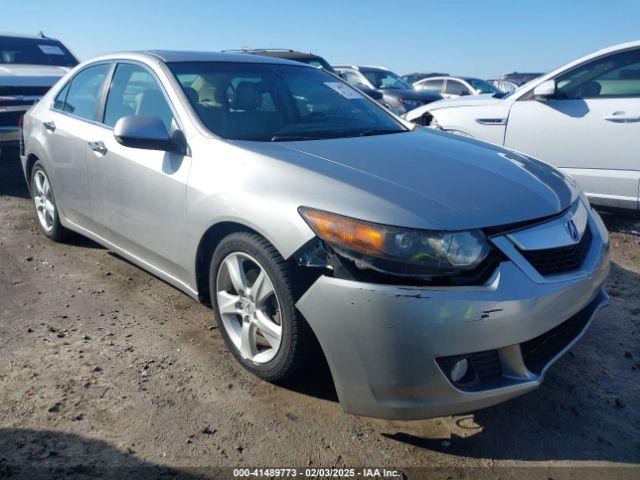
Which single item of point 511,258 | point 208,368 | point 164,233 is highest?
point 511,258

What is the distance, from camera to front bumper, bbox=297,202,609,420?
2.05m

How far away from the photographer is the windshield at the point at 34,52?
8367mm

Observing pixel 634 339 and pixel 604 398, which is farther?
pixel 634 339

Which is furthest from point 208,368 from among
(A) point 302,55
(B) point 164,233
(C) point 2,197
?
(A) point 302,55

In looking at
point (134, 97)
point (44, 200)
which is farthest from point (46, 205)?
point (134, 97)

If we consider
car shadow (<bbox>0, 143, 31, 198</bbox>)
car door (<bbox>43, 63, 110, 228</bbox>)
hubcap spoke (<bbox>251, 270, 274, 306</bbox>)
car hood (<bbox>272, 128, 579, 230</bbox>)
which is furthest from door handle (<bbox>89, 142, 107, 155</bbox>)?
car shadow (<bbox>0, 143, 31, 198</bbox>)

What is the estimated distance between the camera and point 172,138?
9.87 ft

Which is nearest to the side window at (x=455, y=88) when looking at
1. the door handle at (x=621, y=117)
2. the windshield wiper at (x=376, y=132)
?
the door handle at (x=621, y=117)

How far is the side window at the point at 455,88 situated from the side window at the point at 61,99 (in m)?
15.7

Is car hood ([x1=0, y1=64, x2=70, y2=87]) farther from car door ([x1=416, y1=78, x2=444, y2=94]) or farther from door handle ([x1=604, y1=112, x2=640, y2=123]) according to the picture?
car door ([x1=416, y1=78, x2=444, y2=94])

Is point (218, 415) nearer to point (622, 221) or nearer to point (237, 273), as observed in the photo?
point (237, 273)

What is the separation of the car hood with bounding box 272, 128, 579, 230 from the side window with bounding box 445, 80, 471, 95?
630 inches

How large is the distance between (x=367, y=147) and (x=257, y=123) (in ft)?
2.20

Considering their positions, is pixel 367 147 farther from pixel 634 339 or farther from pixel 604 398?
pixel 634 339
